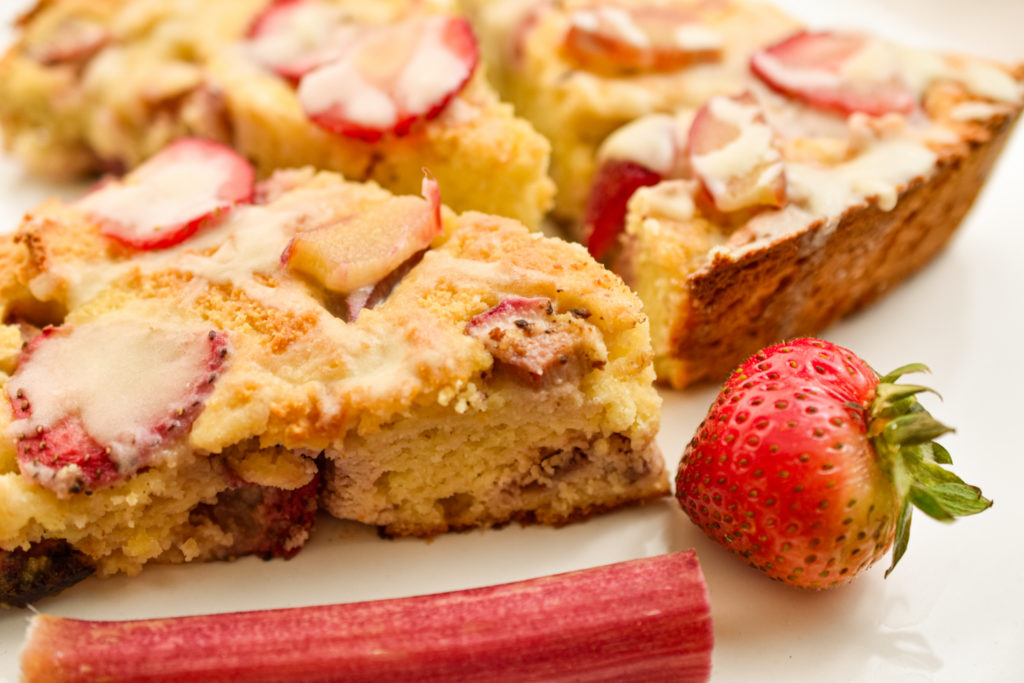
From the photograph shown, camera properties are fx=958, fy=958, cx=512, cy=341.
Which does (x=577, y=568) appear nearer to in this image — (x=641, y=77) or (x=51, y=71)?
(x=641, y=77)

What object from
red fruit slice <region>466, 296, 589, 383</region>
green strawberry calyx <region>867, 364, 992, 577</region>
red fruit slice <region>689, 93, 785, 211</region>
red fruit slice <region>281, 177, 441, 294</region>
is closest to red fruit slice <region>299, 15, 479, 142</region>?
red fruit slice <region>281, 177, 441, 294</region>

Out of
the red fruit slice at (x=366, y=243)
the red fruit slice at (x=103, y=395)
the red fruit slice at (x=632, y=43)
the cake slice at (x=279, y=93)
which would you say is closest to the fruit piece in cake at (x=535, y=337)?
the red fruit slice at (x=366, y=243)

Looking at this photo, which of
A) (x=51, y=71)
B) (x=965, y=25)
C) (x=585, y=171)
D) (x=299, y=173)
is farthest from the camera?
(x=965, y=25)

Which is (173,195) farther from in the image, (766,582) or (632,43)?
(766,582)

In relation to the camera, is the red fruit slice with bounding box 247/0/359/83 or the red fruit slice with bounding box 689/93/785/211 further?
the red fruit slice with bounding box 247/0/359/83

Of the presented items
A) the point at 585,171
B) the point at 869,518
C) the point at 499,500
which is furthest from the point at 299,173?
the point at 869,518

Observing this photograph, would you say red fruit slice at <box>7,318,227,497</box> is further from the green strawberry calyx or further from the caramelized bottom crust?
the green strawberry calyx
